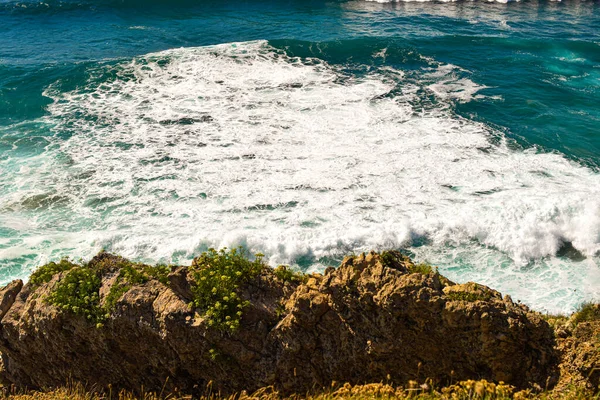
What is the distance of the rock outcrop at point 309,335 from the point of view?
718 cm

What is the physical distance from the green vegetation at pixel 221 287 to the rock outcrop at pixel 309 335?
0.12 m

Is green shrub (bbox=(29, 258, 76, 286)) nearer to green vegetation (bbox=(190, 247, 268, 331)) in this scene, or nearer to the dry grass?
the dry grass

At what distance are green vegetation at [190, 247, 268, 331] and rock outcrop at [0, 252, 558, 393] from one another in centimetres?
12

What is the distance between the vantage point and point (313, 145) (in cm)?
2028

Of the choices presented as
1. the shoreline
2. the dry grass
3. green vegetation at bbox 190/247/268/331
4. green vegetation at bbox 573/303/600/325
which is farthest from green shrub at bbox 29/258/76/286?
Result: green vegetation at bbox 573/303/600/325

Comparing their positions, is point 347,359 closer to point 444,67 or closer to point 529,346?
point 529,346

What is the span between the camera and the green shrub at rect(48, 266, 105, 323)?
8.05m

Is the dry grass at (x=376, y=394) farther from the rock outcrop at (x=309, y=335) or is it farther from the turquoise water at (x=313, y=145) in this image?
the turquoise water at (x=313, y=145)

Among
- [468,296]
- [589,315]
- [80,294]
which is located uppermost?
[468,296]

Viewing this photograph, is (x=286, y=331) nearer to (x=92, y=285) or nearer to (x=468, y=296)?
(x=468, y=296)

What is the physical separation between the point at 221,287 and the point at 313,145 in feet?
42.5

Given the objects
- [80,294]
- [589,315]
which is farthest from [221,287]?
[589,315]

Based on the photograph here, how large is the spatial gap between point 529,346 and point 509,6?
136ft

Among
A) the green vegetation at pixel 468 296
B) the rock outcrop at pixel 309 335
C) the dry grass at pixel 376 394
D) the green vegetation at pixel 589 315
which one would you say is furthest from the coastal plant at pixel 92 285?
the green vegetation at pixel 589 315
